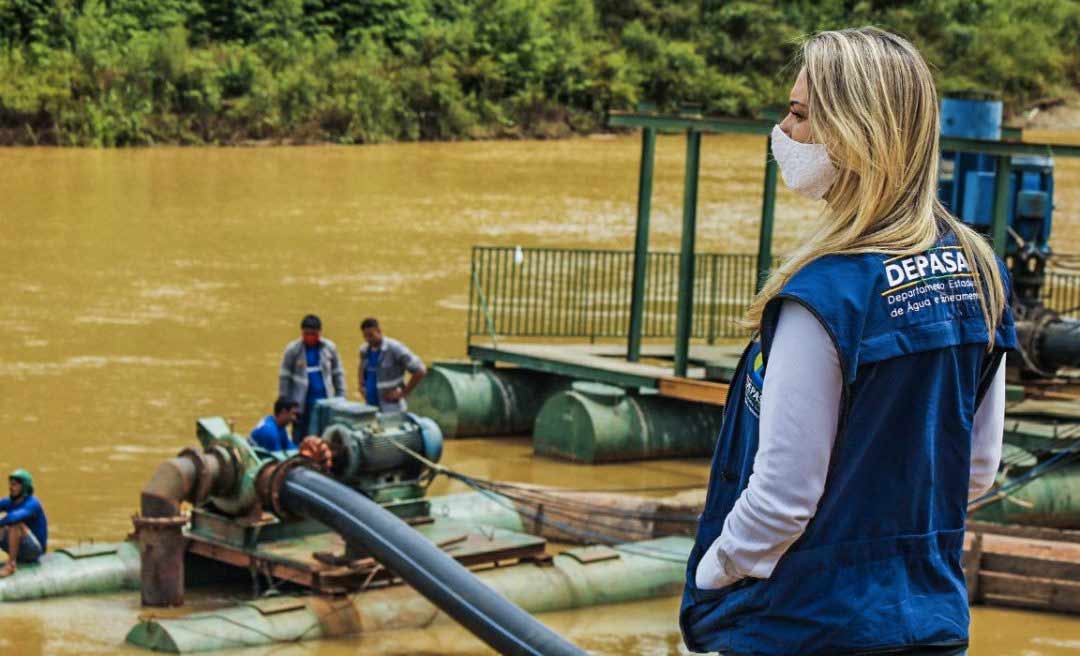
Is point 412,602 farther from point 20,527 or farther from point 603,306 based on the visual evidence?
point 603,306

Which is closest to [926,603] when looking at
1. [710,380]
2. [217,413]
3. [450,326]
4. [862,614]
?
[862,614]

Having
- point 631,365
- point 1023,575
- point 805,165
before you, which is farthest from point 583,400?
point 805,165

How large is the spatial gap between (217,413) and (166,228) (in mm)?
16580

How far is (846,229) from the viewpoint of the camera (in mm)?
2836

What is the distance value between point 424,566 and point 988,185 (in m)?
10.6

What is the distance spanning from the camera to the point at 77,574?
1193 centimetres

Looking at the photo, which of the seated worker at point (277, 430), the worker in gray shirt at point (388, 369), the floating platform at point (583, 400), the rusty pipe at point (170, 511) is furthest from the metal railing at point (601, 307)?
the rusty pipe at point (170, 511)

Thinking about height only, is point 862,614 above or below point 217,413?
above

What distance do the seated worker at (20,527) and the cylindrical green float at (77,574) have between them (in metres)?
0.07

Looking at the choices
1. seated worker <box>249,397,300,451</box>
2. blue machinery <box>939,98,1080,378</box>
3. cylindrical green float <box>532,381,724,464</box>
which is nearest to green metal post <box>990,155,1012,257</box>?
blue machinery <box>939,98,1080,378</box>

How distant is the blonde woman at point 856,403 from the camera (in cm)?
274

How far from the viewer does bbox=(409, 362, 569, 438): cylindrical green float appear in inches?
722

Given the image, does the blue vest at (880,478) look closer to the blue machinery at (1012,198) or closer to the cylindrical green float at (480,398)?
the blue machinery at (1012,198)

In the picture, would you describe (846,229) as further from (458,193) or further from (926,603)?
(458,193)
